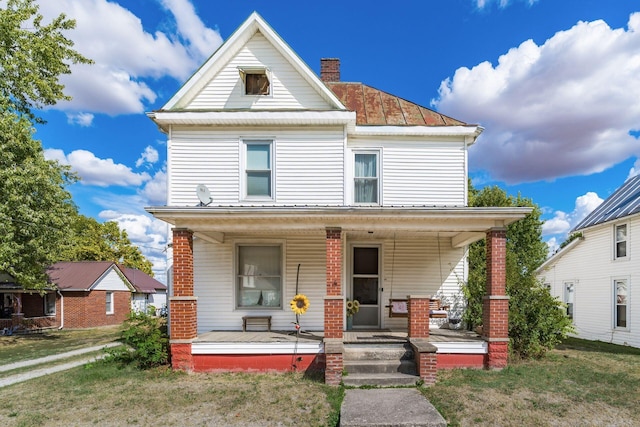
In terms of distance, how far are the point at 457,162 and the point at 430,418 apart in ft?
22.7

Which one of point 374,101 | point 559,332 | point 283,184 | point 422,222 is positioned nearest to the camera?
point 422,222

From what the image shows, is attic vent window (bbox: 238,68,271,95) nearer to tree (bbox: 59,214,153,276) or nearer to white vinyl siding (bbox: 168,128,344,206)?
white vinyl siding (bbox: 168,128,344,206)

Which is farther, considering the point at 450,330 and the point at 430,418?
the point at 450,330

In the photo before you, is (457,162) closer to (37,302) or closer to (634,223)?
(634,223)

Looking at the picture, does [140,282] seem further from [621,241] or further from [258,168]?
[621,241]

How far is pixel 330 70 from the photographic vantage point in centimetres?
1284

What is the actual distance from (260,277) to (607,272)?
40.4 feet

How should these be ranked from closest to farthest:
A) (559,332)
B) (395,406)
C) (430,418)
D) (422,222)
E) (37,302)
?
(430,418) < (395,406) < (422,222) < (559,332) < (37,302)

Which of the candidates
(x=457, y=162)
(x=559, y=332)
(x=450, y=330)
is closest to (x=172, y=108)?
(x=457, y=162)

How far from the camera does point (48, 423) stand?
17.6 ft

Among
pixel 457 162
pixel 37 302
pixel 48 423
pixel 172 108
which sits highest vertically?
pixel 172 108

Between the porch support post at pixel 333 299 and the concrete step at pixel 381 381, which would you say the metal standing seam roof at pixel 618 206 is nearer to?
the concrete step at pixel 381 381

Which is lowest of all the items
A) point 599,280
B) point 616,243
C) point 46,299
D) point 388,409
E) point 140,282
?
point 140,282

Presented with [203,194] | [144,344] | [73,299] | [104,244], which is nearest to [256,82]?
[203,194]
